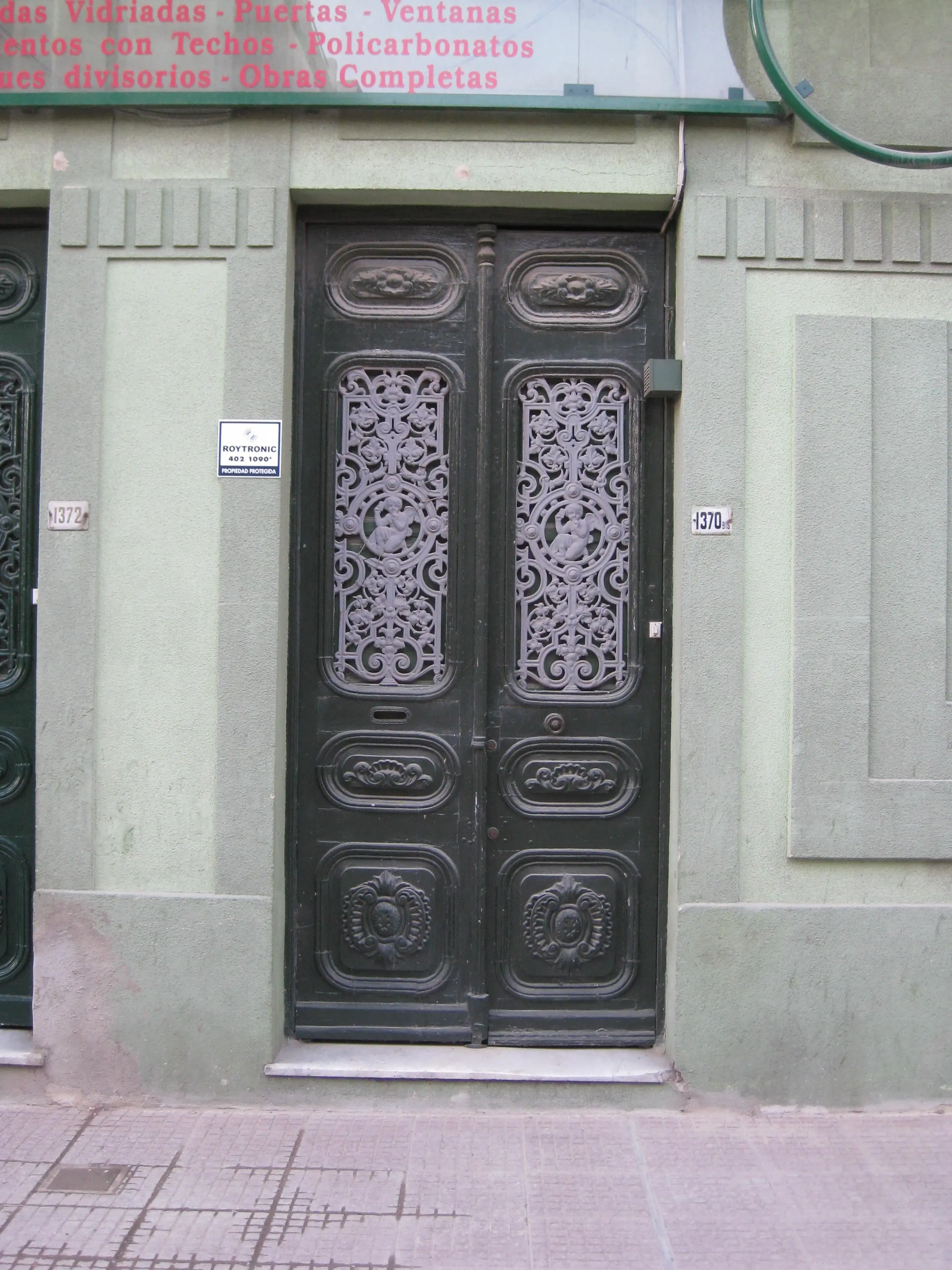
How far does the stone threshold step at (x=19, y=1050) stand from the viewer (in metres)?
4.13

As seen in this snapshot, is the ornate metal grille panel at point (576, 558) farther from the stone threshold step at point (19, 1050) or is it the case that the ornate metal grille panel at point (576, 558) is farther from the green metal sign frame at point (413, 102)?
the stone threshold step at point (19, 1050)

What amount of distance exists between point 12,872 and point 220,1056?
1.21m

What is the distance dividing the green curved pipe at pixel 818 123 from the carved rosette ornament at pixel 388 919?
3361 millimetres

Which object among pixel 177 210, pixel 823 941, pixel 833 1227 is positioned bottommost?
pixel 833 1227

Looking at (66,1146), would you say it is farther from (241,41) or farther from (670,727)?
(241,41)

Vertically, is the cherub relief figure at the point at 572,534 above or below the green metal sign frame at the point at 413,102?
below

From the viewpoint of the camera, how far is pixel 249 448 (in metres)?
4.14

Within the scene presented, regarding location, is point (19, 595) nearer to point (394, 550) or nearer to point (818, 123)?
point (394, 550)

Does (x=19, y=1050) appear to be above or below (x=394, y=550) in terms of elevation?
below

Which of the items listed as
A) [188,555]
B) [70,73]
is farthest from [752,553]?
[70,73]

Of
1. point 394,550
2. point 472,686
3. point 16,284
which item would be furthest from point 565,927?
point 16,284

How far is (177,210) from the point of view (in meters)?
4.16

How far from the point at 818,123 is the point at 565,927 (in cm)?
329

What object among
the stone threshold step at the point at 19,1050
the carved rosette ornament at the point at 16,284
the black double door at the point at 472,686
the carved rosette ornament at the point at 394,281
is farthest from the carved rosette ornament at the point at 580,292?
the stone threshold step at the point at 19,1050
